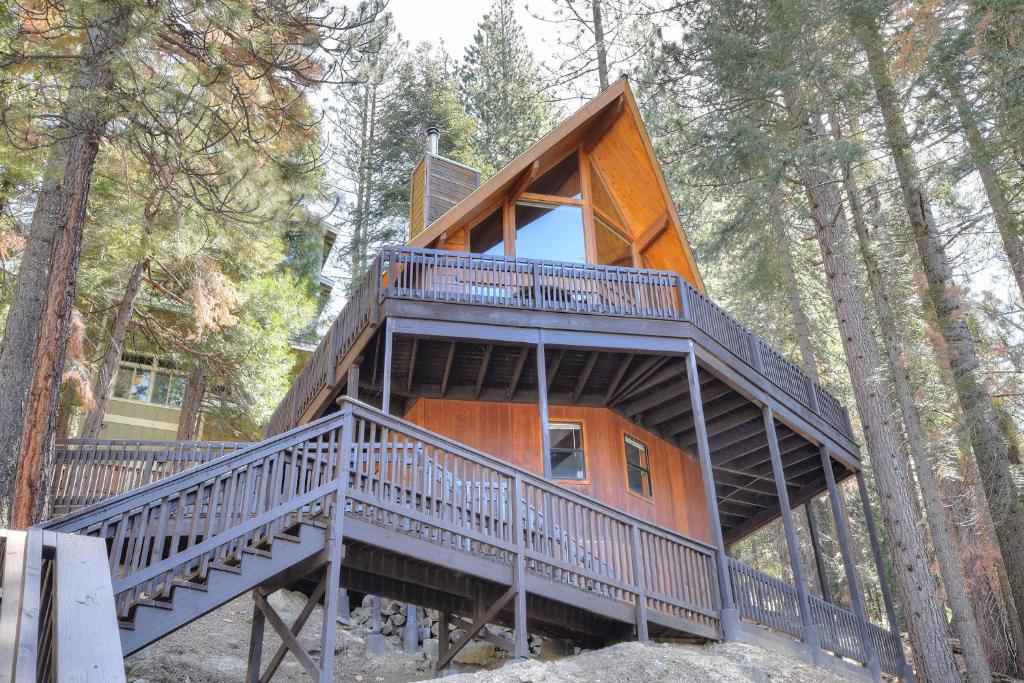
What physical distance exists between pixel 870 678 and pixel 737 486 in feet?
19.6

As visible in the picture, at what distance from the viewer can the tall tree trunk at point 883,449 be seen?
12.6m

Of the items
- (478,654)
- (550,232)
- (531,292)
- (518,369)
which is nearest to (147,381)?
(550,232)

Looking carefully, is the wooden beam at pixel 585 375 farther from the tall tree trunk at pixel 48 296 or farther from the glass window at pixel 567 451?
the tall tree trunk at pixel 48 296

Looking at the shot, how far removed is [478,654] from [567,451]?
13.7 ft

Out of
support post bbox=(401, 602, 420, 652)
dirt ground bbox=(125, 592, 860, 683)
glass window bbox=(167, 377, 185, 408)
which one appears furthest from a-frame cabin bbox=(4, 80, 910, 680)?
glass window bbox=(167, 377, 185, 408)

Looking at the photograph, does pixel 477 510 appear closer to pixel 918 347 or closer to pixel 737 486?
pixel 737 486

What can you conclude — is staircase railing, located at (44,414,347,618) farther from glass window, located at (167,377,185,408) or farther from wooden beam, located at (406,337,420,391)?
glass window, located at (167,377,185,408)

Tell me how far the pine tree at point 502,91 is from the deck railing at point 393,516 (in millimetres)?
20586

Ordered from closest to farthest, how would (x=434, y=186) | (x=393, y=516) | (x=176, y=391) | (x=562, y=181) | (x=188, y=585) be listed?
(x=188, y=585) → (x=393, y=516) → (x=562, y=181) → (x=434, y=186) → (x=176, y=391)

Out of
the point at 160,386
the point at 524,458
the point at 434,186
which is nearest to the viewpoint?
the point at 524,458

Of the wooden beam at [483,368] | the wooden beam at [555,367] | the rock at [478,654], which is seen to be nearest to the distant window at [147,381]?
the wooden beam at [483,368]

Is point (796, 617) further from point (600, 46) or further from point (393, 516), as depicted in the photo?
point (600, 46)

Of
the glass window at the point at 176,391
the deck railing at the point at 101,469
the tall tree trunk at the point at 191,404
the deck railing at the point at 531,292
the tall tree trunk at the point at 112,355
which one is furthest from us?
the glass window at the point at 176,391

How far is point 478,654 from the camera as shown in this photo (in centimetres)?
1170
